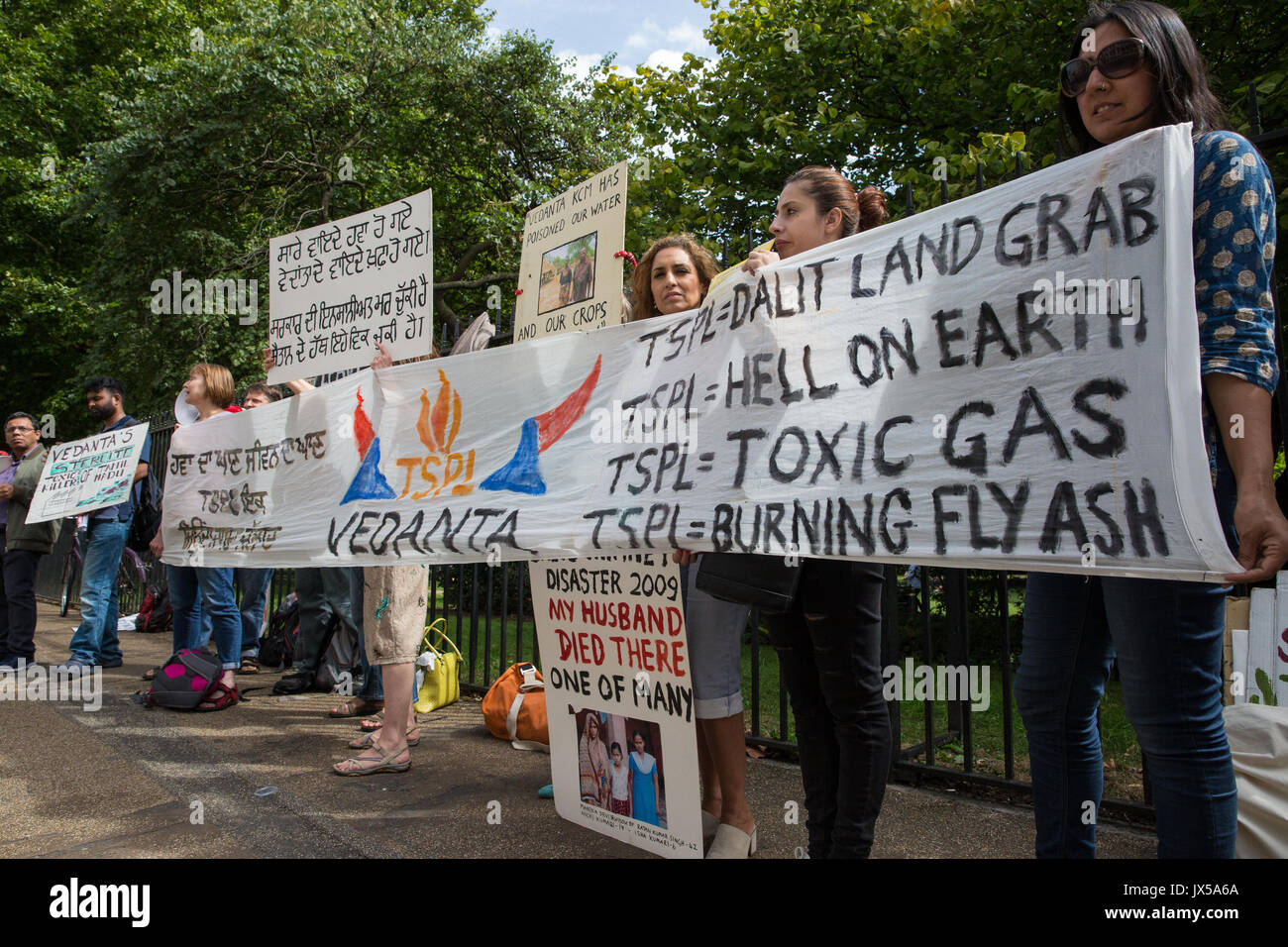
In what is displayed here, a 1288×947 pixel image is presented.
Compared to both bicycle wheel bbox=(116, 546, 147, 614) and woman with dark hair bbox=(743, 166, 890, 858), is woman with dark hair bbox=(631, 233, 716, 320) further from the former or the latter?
bicycle wheel bbox=(116, 546, 147, 614)

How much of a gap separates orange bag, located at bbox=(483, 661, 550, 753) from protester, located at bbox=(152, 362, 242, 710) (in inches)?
77.2

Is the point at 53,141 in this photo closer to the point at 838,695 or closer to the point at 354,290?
the point at 354,290

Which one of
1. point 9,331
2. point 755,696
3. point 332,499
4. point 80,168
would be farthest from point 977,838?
point 9,331

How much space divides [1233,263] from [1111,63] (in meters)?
0.55

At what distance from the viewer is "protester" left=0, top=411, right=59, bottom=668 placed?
627 cm

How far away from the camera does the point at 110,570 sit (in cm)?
628

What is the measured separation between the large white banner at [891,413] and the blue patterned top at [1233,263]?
5 cm

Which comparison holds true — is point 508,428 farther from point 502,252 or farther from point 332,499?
point 502,252

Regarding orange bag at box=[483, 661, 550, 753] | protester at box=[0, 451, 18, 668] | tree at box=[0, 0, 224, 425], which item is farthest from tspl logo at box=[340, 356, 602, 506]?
tree at box=[0, 0, 224, 425]

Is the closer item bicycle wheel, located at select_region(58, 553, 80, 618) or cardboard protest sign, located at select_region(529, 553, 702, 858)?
cardboard protest sign, located at select_region(529, 553, 702, 858)

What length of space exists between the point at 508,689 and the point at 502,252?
13.7m

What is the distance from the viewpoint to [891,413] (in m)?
2.18

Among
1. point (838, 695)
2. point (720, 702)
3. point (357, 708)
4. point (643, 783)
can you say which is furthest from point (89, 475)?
point (838, 695)

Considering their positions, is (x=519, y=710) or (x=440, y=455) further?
(x=519, y=710)
